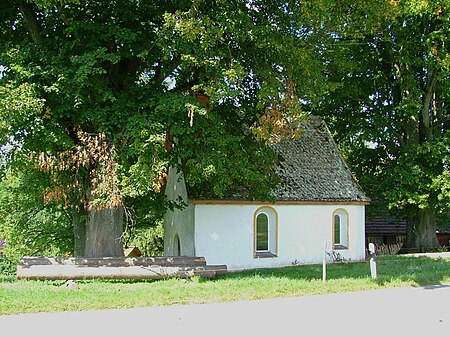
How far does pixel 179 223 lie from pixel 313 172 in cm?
656

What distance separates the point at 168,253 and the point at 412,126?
14548 mm

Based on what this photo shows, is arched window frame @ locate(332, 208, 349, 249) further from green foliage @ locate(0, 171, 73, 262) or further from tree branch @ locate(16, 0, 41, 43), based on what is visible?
tree branch @ locate(16, 0, 41, 43)

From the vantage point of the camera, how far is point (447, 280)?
599 inches

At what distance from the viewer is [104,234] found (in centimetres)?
1703

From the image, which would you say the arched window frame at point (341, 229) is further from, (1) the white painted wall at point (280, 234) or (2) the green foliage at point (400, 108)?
(2) the green foliage at point (400, 108)

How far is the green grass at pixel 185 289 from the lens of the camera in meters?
11.3

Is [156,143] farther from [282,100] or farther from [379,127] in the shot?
[379,127]

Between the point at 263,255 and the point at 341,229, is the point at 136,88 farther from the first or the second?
the point at 341,229

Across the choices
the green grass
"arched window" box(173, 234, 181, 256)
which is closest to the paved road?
the green grass

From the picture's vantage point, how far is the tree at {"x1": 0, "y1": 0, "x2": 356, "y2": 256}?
14305 mm

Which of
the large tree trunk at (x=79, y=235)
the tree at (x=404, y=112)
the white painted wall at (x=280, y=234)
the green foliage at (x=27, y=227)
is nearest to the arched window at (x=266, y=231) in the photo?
the white painted wall at (x=280, y=234)

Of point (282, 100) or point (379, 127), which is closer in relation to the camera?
point (282, 100)

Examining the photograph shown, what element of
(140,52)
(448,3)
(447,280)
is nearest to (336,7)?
(140,52)

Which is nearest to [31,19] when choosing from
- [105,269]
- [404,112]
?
[105,269]
